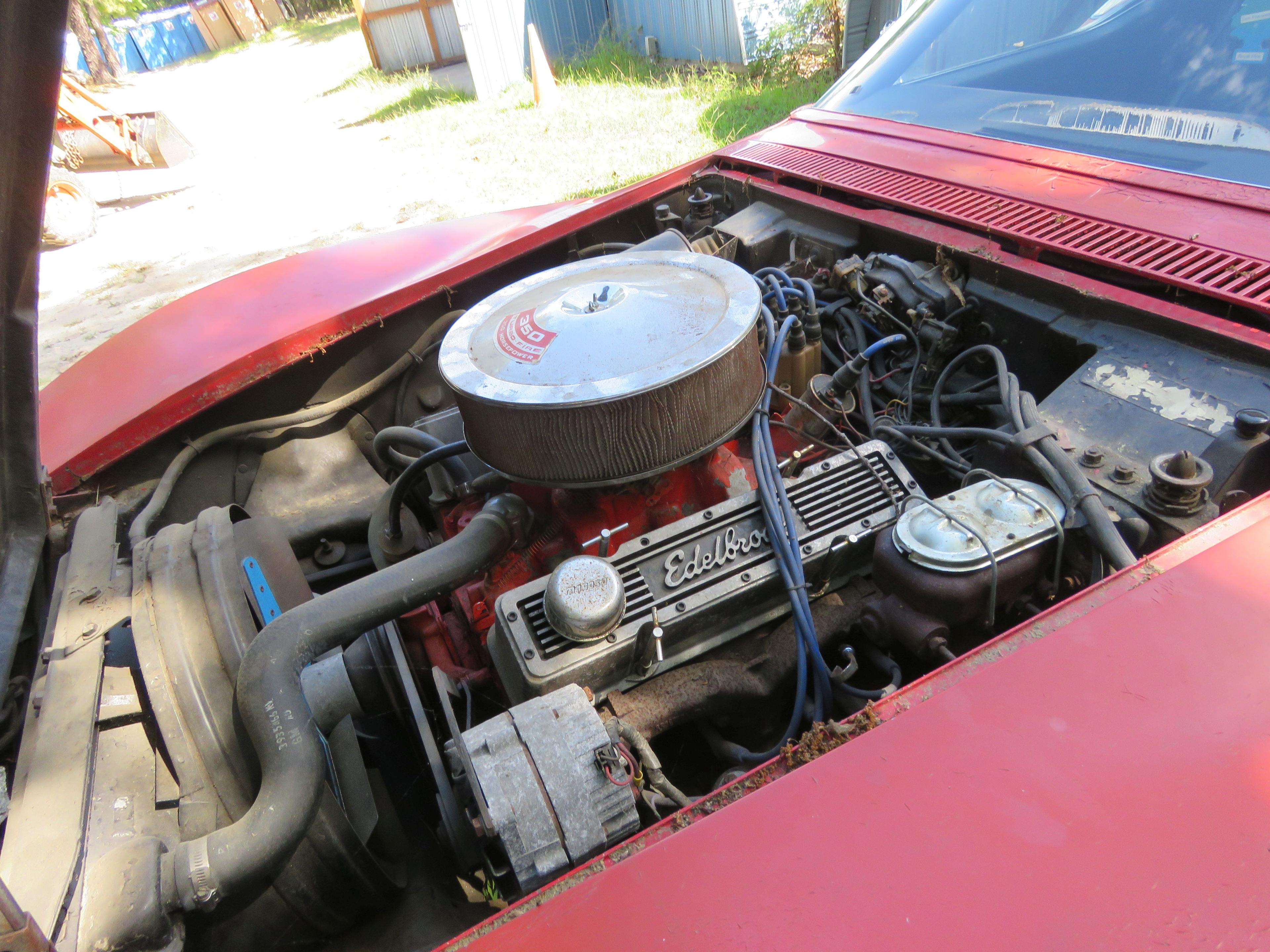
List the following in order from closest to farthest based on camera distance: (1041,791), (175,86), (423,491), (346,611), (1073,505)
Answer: (1041,791) < (1073,505) < (346,611) < (423,491) < (175,86)

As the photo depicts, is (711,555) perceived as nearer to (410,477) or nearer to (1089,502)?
(1089,502)

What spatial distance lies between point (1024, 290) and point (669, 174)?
1.37m

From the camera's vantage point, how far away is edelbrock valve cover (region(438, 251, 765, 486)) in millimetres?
1228

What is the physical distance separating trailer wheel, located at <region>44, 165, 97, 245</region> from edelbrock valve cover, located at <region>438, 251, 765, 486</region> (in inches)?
332

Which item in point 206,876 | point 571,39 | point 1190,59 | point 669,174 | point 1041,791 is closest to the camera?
point 1041,791

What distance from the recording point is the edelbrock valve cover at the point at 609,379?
1.23 metres

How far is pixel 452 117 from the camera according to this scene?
924 cm

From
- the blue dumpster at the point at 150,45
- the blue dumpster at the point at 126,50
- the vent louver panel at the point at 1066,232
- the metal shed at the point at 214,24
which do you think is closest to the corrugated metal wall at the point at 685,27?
the vent louver panel at the point at 1066,232

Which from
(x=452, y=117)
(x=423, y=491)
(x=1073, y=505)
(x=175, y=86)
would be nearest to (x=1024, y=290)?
(x=1073, y=505)

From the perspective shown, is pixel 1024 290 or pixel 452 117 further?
pixel 452 117

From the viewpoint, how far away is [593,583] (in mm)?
1173

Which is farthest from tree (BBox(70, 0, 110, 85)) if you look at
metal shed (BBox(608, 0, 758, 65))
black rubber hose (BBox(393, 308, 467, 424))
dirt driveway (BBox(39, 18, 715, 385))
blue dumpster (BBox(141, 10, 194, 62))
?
black rubber hose (BBox(393, 308, 467, 424))

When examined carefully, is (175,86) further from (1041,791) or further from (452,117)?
(1041,791)

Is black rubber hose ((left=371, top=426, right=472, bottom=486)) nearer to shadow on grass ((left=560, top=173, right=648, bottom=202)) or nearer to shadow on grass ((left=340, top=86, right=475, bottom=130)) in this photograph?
shadow on grass ((left=560, top=173, right=648, bottom=202))
